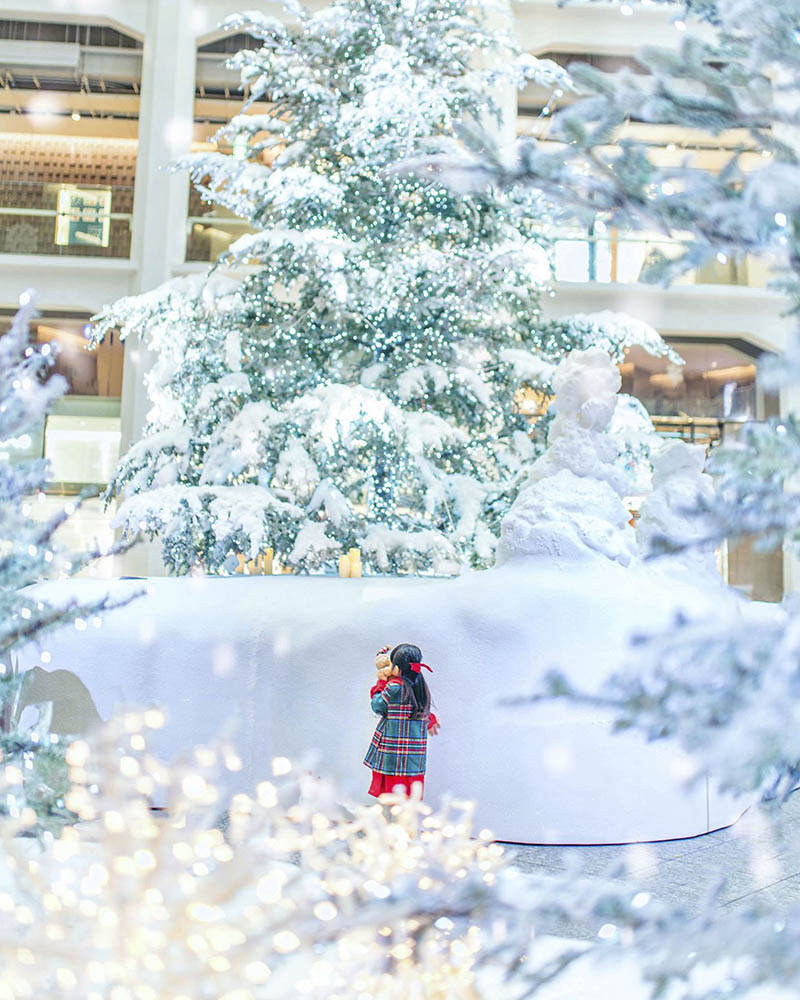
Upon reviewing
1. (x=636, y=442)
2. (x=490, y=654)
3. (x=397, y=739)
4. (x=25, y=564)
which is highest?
(x=636, y=442)

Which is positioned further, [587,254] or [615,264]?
[615,264]

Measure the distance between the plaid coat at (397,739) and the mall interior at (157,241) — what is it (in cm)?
850

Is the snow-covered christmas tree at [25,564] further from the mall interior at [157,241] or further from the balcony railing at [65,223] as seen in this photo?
the balcony railing at [65,223]

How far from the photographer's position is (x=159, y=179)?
13188mm

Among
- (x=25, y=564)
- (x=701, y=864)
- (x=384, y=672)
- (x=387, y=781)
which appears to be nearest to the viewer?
(x=25, y=564)

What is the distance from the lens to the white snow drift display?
5590mm

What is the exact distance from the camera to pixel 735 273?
14.2 m

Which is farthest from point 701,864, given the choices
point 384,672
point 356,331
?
point 356,331

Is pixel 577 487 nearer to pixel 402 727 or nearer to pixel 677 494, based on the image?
pixel 677 494

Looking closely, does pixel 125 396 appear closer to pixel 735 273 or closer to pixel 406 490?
pixel 406 490

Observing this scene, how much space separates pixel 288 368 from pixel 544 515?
308cm

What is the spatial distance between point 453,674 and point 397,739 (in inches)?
36.0

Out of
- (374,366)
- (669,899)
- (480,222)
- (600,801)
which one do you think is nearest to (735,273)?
(480,222)

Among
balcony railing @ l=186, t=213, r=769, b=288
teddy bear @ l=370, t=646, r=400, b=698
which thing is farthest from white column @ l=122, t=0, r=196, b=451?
teddy bear @ l=370, t=646, r=400, b=698
